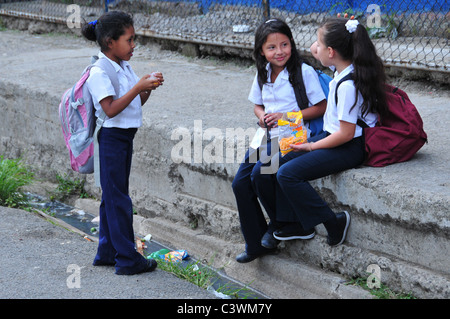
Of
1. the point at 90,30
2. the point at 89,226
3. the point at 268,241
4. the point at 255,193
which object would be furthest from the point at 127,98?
the point at 89,226

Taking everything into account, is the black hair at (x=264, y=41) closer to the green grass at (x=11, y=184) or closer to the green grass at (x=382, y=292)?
the green grass at (x=382, y=292)

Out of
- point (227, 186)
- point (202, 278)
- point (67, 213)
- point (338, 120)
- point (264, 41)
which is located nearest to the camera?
point (338, 120)

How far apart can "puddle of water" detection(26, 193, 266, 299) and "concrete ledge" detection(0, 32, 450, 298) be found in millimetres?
75

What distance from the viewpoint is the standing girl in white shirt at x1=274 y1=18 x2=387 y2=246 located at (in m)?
3.31

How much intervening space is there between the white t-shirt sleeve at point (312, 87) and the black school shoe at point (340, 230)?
62 centimetres

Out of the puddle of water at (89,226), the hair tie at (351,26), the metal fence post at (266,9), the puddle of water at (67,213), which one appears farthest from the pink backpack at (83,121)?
the metal fence post at (266,9)

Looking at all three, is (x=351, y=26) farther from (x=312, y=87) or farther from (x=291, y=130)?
(x=291, y=130)

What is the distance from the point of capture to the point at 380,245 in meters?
3.47

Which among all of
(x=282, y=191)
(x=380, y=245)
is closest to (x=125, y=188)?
(x=282, y=191)

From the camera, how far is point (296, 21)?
678 cm

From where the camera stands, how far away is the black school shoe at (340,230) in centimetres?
355

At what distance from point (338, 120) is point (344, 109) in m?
0.12
